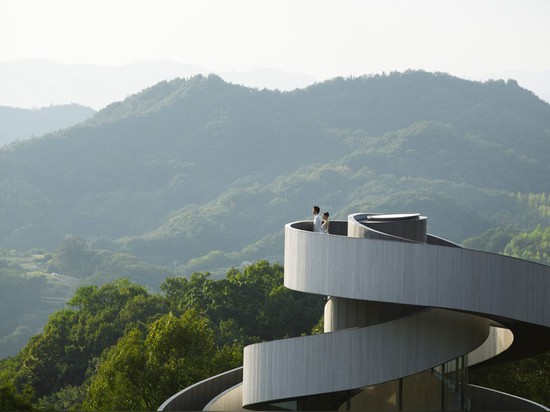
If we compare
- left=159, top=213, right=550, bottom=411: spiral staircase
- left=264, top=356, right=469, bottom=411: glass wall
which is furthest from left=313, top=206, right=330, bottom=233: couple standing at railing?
left=264, top=356, right=469, bottom=411: glass wall

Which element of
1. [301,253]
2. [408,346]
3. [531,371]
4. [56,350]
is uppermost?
[301,253]

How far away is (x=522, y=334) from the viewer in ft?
79.0

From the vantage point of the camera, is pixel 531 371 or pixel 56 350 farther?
pixel 56 350

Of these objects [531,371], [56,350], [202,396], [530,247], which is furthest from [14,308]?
[202,396]

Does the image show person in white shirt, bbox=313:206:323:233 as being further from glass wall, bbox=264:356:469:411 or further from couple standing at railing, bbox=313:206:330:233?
glass wall, bbox=264:356:469:411

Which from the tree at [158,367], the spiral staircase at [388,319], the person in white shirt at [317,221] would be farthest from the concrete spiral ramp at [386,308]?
the tree at [158,367]

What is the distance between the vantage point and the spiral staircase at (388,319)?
839 inches

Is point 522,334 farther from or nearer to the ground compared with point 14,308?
farther from the ground

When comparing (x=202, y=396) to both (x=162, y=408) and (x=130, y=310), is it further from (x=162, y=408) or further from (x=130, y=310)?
(x=130, y=310)

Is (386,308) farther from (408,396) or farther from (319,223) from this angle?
(319,223)

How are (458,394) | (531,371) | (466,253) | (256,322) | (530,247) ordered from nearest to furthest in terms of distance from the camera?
(466,253) < (458,394) < (531,371) < (256,322) < (530,247)

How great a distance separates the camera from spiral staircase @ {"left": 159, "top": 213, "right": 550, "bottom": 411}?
2131 cm

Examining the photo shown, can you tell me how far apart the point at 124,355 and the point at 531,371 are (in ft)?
77.6

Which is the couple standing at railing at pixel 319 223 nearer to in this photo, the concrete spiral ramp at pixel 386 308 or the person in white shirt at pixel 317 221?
the person in white shirt at pixel 317 221
